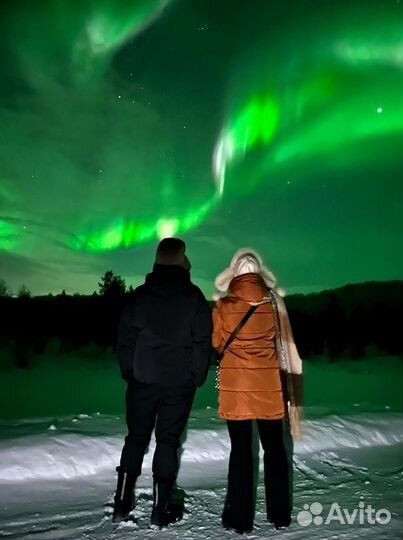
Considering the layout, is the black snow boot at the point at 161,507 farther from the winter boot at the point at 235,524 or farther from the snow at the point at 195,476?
the winter boot at the point at 235,524

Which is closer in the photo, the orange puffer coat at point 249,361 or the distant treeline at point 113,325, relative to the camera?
the orange puffer coat at point 249,361

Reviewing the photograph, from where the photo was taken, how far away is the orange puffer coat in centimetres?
291

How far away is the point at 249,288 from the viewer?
298 centimetres

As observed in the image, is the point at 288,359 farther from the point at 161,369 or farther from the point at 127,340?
the point at 127,340

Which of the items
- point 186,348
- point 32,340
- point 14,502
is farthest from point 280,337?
point 32,340

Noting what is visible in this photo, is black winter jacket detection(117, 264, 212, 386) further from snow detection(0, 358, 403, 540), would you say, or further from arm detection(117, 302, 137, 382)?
snow detection(0, 358, 403, 540)

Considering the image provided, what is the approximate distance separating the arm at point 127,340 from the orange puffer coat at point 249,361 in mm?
587

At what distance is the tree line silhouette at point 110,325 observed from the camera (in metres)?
27.3

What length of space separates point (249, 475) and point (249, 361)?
70 centimetres

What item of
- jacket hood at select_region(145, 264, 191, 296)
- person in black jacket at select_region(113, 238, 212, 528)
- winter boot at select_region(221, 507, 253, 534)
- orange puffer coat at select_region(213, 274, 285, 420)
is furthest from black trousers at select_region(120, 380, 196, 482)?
jacket hood at select_region(145, 264, 191, 296)

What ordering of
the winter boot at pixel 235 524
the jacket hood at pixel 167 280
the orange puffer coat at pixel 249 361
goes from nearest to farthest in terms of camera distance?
the winter boot at pixel 235 524
the orange puffer coat at pixel 249 361
the jacket hood at pixel 167 280

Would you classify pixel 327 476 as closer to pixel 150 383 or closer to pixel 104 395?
pixel 150 383

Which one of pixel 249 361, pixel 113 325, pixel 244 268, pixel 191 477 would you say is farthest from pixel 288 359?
pixel 113 325
